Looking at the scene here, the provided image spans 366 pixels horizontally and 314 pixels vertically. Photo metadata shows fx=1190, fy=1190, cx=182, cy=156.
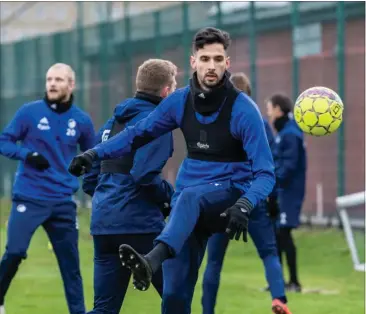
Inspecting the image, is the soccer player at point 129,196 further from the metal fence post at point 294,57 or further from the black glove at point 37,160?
the metal fence post at point 294,57

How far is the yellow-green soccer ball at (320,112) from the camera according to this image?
8547 mm

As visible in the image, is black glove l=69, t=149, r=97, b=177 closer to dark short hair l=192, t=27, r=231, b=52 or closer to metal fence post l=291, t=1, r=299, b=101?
dark short hair l=192, t=27, r=231, b=52

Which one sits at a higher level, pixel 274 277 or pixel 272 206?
pixel 272 206

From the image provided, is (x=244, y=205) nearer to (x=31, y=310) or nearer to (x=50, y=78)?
(x=50, y=78)

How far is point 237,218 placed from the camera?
6.61 m

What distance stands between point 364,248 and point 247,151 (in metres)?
9.41

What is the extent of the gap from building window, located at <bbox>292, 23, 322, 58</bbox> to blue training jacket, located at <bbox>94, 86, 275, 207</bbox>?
1139 cm

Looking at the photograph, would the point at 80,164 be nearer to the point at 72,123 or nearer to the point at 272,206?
the point at 72,123

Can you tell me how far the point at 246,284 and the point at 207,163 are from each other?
6.46 m

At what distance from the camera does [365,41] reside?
57.6 ft

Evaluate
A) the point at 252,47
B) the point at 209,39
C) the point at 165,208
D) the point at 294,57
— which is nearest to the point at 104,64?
the point at 252,47

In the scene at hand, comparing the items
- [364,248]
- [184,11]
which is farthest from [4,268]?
[184,11]

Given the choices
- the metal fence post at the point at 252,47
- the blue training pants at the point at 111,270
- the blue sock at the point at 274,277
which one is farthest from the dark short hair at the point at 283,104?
the metal fence post at the point at 252,47

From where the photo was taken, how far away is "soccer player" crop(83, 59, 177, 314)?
25.5ft
